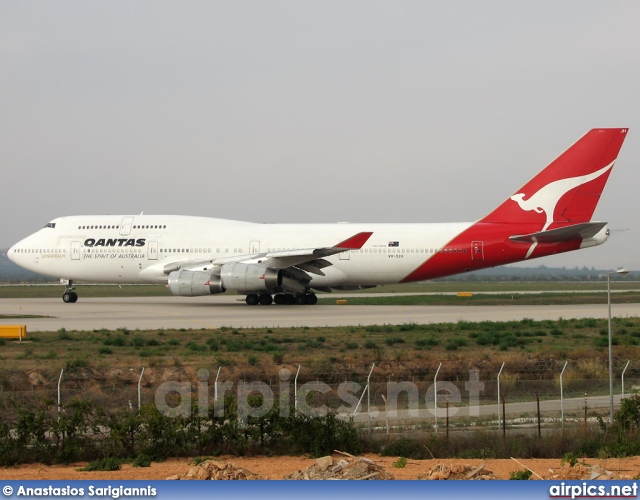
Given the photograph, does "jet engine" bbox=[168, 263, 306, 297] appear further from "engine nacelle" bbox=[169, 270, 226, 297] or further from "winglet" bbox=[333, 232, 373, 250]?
"winglet" bbox=[333, 232, 373, 250]

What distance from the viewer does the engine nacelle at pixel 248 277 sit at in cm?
3462

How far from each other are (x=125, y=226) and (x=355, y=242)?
454 inches

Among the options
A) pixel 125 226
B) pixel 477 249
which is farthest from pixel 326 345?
pixel 125 226

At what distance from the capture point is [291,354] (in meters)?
20.9

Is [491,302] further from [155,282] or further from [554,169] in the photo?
A: [155,282]

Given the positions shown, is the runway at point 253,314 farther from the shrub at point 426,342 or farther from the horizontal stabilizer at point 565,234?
the shrub at point 426,342

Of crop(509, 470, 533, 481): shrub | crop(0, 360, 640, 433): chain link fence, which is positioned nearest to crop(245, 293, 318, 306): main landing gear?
crop(0, 360, 640, 433): chain link fence

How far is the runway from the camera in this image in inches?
1160

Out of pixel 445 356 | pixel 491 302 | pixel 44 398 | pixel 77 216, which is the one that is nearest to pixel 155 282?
pixel 77 216

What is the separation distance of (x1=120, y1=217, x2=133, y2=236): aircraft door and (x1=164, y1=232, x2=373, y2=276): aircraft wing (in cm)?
381

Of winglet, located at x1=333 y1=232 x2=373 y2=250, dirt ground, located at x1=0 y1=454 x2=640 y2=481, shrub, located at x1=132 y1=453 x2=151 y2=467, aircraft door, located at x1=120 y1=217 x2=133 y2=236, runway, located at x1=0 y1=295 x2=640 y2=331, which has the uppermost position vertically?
aircraft door, located at x1=120 y1=217 x2=133 y2=236

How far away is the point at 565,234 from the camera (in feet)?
111

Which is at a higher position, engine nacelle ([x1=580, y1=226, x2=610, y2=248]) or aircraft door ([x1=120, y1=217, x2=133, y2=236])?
aircraft door ([x1=120, y1=217, x2=133, y2=236])

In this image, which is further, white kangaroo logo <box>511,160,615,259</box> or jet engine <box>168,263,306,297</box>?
white kangaroo logo <box>511,160,615,259</box>
